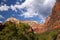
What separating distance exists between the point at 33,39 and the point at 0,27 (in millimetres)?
8766

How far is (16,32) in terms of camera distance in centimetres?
5100

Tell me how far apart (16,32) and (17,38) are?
1676 millimetres

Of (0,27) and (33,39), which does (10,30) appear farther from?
(33,39)

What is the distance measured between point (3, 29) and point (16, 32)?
3.80 meters

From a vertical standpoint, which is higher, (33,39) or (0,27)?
(0,27)

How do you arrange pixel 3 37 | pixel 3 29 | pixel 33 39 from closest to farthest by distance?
1. pixel 3 37
2. pixel 3 29
3. pixel 33 39

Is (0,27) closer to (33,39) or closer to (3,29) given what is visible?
(3,29)

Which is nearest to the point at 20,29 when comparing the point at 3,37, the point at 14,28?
the point at 14,28

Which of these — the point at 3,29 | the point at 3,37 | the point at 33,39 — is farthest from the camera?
the point at 33,39

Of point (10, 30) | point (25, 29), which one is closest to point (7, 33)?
point (10, 30)

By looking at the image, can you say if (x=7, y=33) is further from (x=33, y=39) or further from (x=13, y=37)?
(x=33, y=39)

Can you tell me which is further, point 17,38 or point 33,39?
point 33,39

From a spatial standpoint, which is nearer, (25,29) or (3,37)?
(3,37)

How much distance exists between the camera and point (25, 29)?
5450 centimetres
